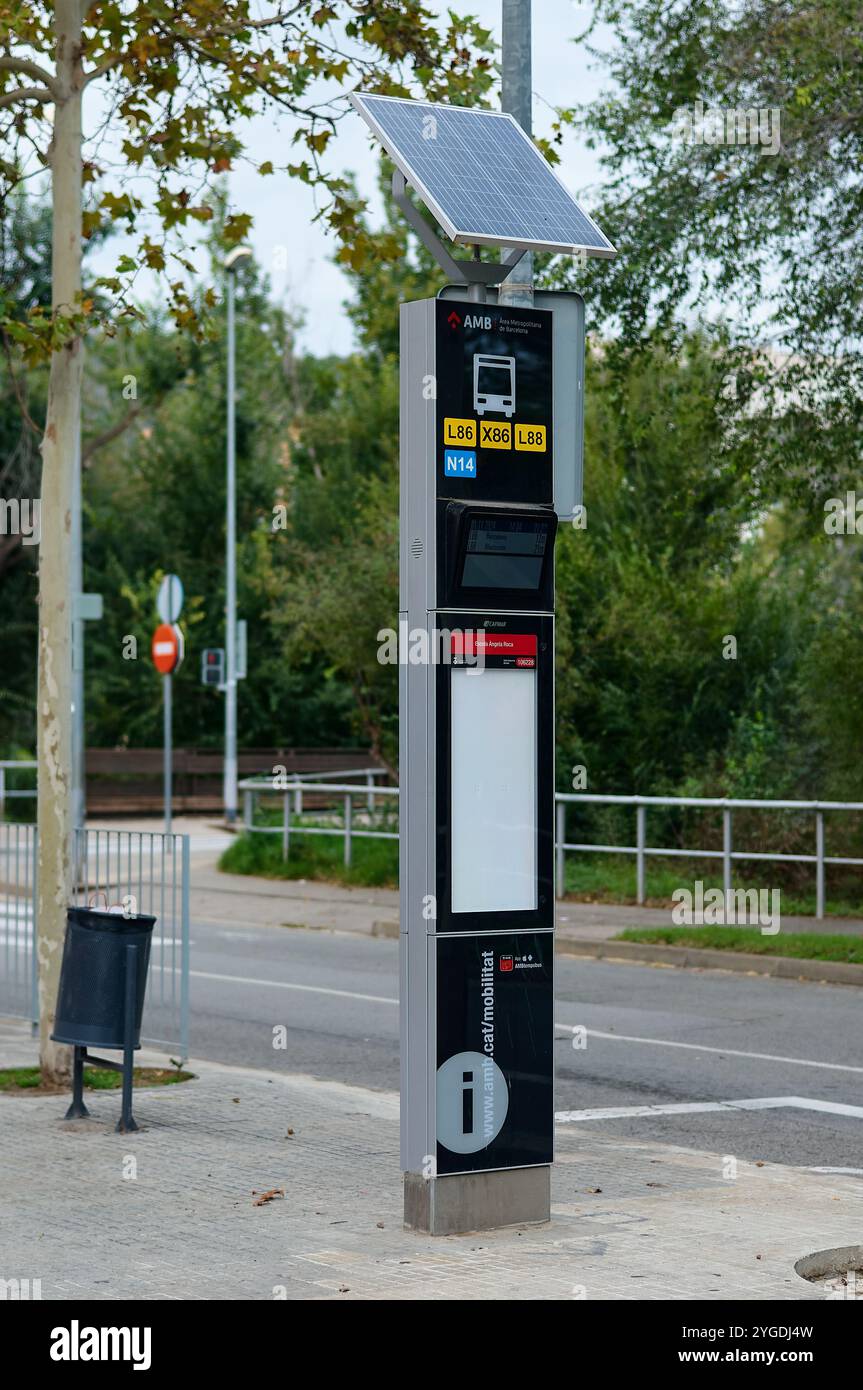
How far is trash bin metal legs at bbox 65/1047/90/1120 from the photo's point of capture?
9469mm

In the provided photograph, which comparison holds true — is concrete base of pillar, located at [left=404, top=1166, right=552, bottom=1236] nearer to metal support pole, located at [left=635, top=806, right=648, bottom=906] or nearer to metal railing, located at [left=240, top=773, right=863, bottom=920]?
metal railing, located at [left=240, top=773, right=863, bottom=920]

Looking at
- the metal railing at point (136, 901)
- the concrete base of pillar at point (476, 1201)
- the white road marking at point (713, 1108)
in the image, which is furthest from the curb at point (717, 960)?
the concrete base of pillar at point (476, 1201)

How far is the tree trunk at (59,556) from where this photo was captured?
1067cm

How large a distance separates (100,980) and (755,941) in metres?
8.71

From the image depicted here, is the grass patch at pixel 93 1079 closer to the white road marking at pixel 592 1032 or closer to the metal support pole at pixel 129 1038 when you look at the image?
the metal support pole at pixel 129 1038

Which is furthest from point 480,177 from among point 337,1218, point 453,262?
point 337,1218

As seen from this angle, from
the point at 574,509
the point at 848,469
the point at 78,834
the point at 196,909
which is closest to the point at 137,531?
the point at 196,909

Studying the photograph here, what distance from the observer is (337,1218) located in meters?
7.32

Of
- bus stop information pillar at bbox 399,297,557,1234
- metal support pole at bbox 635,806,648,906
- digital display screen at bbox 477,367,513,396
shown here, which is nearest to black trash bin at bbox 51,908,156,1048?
bus stop information pillar at bbox 399,297,557,1234

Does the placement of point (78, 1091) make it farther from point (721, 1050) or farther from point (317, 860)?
point (317, 860)

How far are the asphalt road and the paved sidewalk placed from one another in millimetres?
848

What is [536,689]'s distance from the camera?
7305 millimetres

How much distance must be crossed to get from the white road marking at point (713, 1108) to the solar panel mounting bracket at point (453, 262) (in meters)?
4.58
